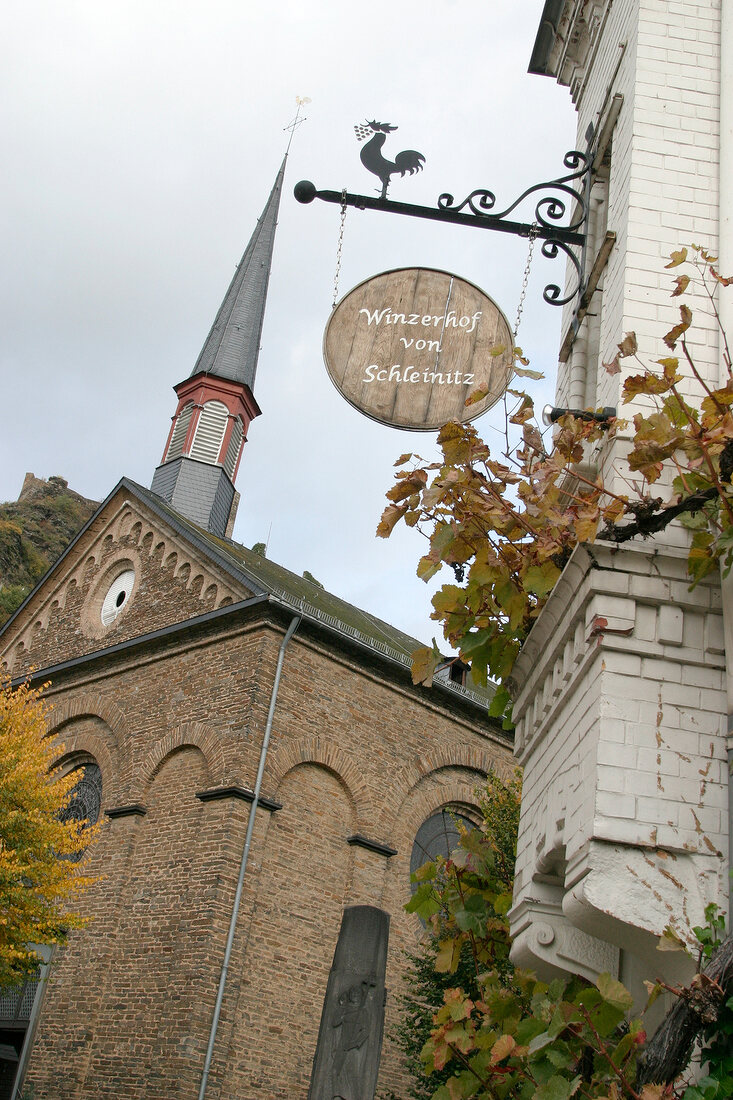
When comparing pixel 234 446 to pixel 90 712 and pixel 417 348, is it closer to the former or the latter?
pixel 90 712

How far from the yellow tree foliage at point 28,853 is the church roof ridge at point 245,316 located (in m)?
15.4

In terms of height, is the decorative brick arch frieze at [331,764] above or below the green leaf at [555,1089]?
above

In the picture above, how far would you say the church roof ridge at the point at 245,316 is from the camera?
2928 cm

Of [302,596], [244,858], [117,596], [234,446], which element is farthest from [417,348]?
[234,446]

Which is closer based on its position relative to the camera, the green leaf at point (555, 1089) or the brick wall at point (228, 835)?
the green leaf at point (555, 1089)

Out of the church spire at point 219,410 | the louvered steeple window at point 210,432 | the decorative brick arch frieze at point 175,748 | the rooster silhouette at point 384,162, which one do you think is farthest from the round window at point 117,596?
the rooster silhouette at point 384,162

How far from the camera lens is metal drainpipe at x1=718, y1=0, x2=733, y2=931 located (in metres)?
4.16

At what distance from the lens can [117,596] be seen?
838 inches

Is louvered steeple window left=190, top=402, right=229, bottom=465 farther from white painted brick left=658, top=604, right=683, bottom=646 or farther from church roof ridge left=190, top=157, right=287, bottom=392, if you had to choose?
white painted brick left=658, top=604, right=683, bottom=646

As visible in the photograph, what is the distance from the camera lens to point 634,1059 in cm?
354

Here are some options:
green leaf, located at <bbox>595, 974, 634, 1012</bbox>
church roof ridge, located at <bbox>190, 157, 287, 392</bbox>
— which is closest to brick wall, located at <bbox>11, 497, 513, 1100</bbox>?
church roof ridge, located at <bbox>190, 157, 287, 392</bbox>

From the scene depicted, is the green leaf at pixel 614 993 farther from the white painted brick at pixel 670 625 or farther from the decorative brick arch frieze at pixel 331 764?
the decorative brick arch frieze at pixel 331 764

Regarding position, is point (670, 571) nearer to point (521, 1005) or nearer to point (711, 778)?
point (711, 778)

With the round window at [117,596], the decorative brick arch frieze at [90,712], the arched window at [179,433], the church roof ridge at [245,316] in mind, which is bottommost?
the decorative brick arch frieze at [90,712]
